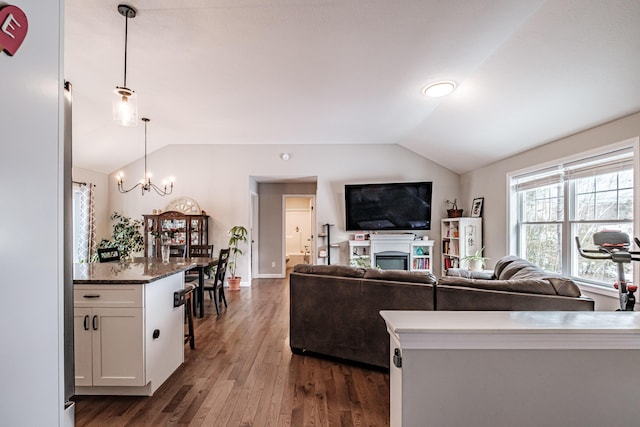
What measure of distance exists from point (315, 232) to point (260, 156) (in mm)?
1852

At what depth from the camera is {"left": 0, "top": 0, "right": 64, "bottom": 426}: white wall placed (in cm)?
71

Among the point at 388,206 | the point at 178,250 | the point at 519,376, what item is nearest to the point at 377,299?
the point at 519,376

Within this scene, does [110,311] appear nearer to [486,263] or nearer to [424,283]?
[424,283]

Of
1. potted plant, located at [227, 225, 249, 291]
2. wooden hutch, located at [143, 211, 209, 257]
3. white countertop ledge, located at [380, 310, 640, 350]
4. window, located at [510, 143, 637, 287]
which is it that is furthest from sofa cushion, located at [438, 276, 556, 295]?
wooden hutch, located at [143, 211, 209, 257]

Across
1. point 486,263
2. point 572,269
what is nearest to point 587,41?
point 572,269

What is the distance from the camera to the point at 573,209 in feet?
12.0

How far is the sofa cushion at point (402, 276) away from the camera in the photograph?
2604 mm

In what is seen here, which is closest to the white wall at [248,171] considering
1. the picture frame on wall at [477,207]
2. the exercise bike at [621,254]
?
the picture frame on wall at [477,207]

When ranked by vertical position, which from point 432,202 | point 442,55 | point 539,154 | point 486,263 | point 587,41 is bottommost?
point 486,263

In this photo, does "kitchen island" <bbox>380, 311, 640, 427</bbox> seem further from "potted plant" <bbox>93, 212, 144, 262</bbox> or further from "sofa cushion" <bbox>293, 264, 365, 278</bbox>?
"potted plant" <bbox>93, 212, 144, 262</bbox>

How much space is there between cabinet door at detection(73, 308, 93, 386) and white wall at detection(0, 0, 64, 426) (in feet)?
5.43

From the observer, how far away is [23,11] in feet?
2.43

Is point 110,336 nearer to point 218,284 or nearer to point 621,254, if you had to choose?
point 218,284

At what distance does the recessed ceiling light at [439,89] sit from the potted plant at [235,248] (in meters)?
4.11
